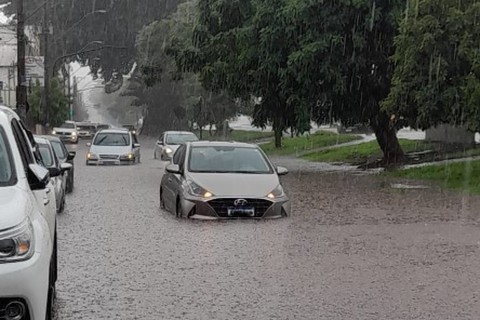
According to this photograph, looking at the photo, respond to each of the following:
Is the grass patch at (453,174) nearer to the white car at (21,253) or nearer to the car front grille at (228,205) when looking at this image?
the car front grille at (228,205)

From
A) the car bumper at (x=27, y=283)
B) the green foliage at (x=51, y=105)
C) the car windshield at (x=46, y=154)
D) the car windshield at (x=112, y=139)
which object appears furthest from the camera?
the green foliage at (x=51, y=105)

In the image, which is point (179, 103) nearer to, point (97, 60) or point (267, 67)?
point (97, 60)

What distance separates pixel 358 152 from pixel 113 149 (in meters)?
11.9

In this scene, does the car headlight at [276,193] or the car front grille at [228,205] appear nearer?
the car front grille at [228,205]

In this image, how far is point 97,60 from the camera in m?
77.6

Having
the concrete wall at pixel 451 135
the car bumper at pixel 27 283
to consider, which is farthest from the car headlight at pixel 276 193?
the concrete wall at pixel 451 135

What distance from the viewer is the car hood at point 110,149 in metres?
32.0

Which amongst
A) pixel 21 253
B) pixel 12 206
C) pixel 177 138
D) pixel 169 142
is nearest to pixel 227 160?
pixel 12 206

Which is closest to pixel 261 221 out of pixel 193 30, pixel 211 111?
pixel 193 30

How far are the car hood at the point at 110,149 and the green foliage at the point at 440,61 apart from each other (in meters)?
11.7

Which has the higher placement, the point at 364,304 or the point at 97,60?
the point at 97,60

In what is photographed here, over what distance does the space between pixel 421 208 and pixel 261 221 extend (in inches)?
179

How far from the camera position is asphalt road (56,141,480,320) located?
7.97m

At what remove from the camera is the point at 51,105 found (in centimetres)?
6038
